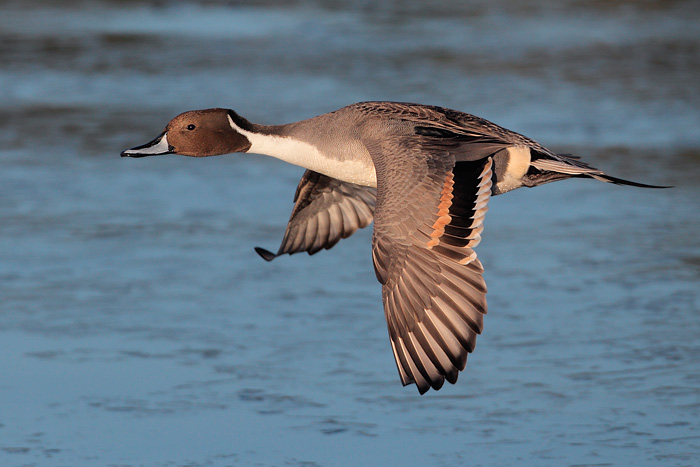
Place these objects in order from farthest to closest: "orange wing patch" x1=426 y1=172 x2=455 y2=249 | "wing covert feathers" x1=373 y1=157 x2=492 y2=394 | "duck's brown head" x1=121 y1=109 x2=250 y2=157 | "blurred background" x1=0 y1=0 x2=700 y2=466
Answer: "duck's brown head" x1=121 y1=109 x2=250 y2=157 → "blurred background" x1=0 y1=0 x2=700 y2=466 → "orange wing patch" x1=426 y1=172 x2=455 y2=249 → "wing covert feathers" x1=373 y1=157 x2=492 y2=394

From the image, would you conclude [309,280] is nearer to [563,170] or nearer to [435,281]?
[563,170]

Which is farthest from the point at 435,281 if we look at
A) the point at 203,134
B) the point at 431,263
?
the point at 203,134

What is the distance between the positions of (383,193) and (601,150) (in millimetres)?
4145

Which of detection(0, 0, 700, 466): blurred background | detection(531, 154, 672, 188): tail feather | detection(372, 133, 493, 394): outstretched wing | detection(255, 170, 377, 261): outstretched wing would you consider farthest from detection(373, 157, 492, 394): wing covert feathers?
detection(255, 170, 377, 261): outstretched wing

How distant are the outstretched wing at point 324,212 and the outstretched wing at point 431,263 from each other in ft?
4.41

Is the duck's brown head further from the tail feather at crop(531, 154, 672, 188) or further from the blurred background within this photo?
the tail feather at crop(531, 154, 672, 188)

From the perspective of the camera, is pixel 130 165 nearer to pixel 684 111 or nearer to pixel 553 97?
pixel 553 97

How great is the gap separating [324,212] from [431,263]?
172cm

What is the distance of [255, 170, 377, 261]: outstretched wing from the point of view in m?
5.48

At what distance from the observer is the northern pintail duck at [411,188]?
379 centimetres

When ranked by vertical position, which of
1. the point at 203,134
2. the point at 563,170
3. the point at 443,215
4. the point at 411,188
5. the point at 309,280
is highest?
the point at 203,134

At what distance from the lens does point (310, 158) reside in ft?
15.8

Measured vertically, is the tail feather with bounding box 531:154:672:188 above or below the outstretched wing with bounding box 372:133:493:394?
above

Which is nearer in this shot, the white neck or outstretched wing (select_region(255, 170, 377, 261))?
the white neck
